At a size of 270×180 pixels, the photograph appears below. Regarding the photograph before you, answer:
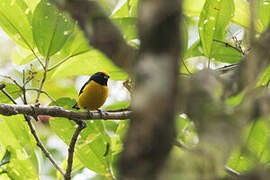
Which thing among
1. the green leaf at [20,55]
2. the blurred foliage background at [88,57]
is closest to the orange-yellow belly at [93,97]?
the blurred foliage background at [88,57]

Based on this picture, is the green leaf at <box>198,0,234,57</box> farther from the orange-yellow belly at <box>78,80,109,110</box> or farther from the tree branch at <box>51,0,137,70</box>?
the tree branch at <box>51,0,137,70</box>

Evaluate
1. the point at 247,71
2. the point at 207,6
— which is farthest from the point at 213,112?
the point at 207,6

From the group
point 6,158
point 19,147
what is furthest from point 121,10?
point 6,158

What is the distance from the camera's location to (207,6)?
3.12 m

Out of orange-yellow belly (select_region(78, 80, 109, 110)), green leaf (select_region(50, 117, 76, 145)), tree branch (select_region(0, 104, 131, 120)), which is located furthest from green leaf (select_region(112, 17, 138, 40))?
orange-yellow belly (select_region(78, 80, 109, 110))

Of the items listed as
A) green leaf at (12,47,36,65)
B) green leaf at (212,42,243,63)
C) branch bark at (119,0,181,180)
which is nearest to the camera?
branch bark at (119,0,181,180)

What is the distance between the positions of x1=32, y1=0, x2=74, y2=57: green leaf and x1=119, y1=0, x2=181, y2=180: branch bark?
244 centimetres

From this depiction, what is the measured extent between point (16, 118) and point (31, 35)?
29.4 inches

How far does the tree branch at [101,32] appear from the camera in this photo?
0.87 m

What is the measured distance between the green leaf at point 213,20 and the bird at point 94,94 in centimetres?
146

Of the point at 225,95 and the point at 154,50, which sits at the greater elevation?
the point at 154,50

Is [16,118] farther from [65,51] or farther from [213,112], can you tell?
[213,112]

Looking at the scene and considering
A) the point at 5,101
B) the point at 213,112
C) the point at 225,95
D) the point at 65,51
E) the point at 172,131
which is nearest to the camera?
the point at 172,131

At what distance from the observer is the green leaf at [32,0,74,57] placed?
3.08 m
